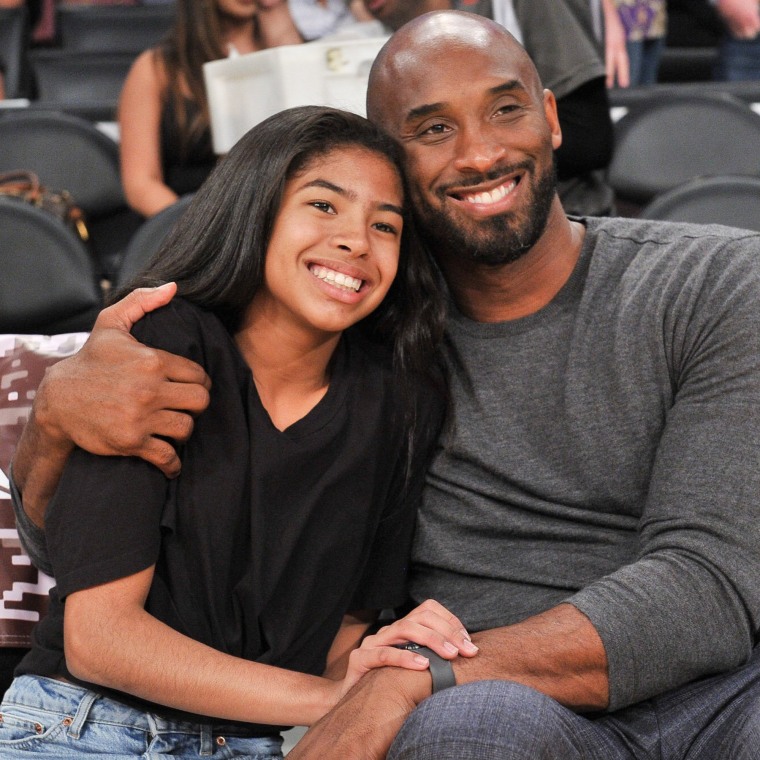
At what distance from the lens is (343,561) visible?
1.76 metres

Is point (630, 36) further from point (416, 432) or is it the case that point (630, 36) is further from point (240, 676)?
point (240, 676)

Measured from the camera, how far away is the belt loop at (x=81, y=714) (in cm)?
163

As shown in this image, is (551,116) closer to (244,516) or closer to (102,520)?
(244,516)

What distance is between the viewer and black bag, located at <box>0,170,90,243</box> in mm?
2914

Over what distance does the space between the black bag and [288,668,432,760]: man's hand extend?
1.76m

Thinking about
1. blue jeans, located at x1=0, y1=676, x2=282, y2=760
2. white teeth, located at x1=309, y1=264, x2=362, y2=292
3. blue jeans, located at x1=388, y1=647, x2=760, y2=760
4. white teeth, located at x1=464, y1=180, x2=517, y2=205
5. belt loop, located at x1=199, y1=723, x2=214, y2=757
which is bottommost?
belt loop, located at x1=199, y1=723, x2=214, y2=757

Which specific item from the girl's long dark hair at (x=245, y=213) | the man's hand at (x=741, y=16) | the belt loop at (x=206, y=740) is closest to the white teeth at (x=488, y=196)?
the girl's long dark hair at (x=245, y=213)

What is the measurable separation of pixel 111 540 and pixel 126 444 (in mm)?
124

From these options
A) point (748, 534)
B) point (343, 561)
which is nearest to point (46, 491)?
point (343, 561)

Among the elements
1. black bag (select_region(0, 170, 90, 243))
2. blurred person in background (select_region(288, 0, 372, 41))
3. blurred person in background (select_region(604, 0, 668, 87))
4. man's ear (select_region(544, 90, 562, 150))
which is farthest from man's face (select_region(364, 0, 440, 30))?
man's ear (select_region(544, 90, 562, 150))

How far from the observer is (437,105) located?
72.3 inches

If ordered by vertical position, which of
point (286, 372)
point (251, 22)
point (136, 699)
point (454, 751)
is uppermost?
point (251, 22)

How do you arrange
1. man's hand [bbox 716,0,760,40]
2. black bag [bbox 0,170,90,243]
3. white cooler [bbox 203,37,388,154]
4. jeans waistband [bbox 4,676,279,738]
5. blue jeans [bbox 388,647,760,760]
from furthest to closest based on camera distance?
man's hand [bbox 716,0,760,40]
black bag [bbox 0,170,90,243]
white cooler [bbox 203,37,388,154]
jeans waistband [bbox 4,676,279,738]
blue jeans [bbox 388,647,760,760]

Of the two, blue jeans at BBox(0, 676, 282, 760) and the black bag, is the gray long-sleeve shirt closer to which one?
blue jeans at BBox(0, 676, 282, 760)
